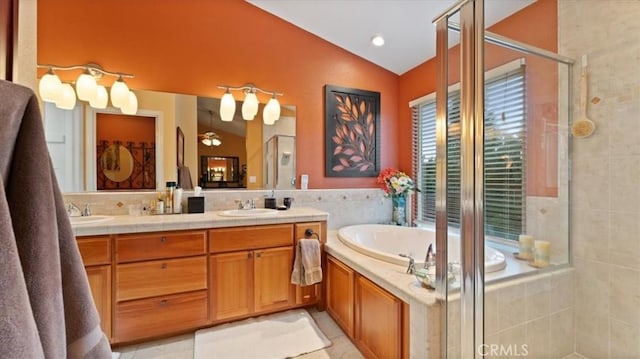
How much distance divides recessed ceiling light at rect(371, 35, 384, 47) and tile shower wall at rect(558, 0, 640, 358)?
142 cm

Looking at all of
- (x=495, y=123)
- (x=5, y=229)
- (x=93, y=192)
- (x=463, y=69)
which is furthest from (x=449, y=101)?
(x=93, y=192)

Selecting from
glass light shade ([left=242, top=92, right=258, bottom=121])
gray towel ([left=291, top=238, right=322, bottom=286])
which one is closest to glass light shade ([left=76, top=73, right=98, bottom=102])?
glass light shade ([left=242, top=92, right=258, bottom=121])

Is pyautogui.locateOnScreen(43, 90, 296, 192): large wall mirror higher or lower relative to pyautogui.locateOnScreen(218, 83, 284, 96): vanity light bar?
lower

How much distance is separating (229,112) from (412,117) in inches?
79.4

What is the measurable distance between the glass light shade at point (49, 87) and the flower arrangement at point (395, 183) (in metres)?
3.02

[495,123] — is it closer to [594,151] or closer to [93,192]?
[594,151]

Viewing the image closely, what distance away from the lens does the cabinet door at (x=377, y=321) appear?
60.1 inches

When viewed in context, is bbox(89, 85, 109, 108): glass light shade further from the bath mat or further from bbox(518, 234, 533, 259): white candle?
bbox(518, 234, 533, 259): white candle

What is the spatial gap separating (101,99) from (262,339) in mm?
2307

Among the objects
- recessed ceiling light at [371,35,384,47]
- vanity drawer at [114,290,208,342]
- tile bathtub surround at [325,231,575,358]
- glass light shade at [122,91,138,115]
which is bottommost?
vanity drawer at [114,290,208,342]

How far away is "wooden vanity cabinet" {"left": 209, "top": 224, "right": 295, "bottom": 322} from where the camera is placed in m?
2.07

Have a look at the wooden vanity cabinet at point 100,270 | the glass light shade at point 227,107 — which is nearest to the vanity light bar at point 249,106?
the glass light shade at point 227,107

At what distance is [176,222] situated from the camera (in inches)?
77.2

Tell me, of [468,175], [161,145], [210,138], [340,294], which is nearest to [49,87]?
[161,145]
